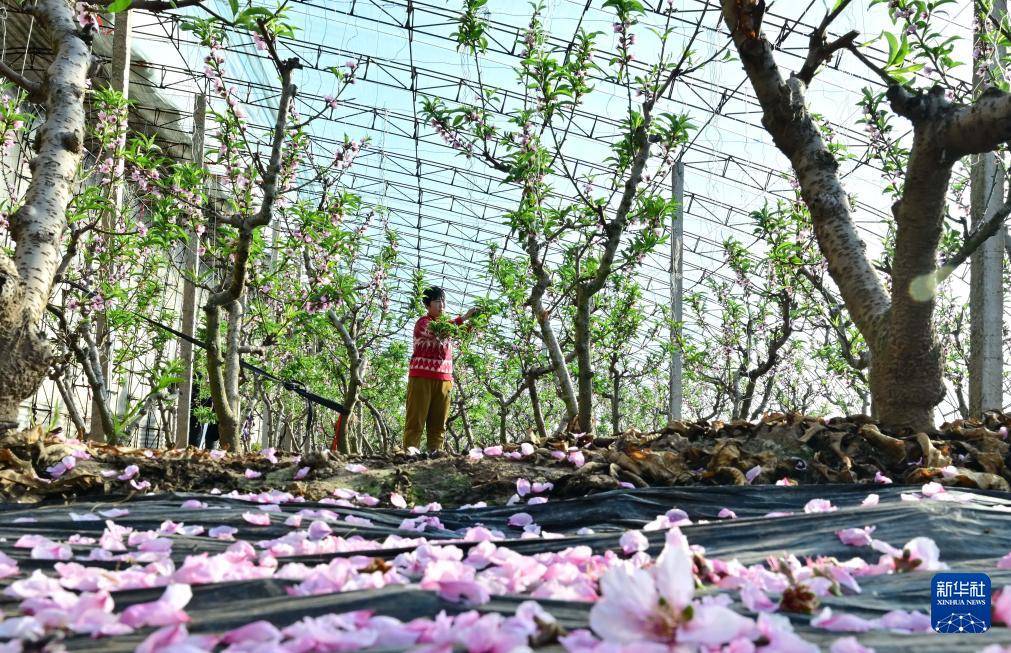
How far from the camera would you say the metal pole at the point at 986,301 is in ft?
20.2

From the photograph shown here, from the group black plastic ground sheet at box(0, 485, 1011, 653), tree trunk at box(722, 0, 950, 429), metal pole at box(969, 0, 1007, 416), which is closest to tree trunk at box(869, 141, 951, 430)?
tree trunk at box(722, 0, 950, 429)

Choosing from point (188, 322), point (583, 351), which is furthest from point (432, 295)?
point (188, 322)

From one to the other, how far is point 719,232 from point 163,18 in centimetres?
1091

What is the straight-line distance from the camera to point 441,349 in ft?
22.6

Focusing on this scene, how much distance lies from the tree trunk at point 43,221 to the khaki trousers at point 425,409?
3.44 meters

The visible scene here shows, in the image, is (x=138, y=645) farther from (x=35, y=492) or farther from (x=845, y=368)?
(x=845, y=368)

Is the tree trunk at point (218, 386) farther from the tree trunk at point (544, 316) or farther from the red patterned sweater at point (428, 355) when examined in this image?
the tree trunk at point (544, 316)

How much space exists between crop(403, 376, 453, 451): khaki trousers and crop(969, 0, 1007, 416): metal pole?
4382 mm

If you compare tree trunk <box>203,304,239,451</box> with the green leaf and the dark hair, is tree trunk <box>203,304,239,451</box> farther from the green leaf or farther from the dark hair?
the green leaf

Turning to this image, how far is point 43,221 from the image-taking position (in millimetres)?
3674

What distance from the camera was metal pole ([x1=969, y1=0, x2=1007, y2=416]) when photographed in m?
6.16

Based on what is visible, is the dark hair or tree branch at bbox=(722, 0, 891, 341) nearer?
tree branch at bbox=(722, 0, 891, 341)

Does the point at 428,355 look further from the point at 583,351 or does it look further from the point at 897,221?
the point at 897,221

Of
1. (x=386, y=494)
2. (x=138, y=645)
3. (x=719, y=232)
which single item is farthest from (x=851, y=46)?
(x=719, y=232)
